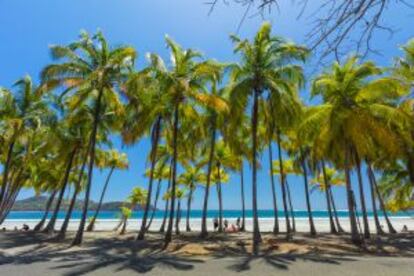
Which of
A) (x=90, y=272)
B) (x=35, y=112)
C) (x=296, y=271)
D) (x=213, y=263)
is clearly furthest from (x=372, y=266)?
(x=35, y=112)

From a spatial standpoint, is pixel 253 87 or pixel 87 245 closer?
pixel 87 245

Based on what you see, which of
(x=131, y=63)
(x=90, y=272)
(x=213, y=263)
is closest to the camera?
(x=90, y=272)

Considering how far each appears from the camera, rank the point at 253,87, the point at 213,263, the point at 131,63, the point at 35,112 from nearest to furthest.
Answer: the point at 213,263
the point at 253,87
the point at 131,63
the point at 35,112

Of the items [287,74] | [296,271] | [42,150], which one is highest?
[287,74]

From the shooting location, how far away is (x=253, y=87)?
20469 mm

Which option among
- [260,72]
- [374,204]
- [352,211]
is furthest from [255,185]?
[374,204]

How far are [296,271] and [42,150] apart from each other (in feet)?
75.7

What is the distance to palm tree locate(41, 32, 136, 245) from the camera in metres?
20.3

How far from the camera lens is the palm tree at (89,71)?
20.3 meters

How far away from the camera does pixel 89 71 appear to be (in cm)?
2119

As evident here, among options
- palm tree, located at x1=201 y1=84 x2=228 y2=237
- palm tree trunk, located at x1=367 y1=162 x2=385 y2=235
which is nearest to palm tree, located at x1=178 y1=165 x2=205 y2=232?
palm tree, located at x1=201 y1=84 x2=228 y2=237

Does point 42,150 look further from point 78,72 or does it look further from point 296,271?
point 296,271

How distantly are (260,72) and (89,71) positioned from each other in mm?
10021

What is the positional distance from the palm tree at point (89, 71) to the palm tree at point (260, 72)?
6.66 meters
